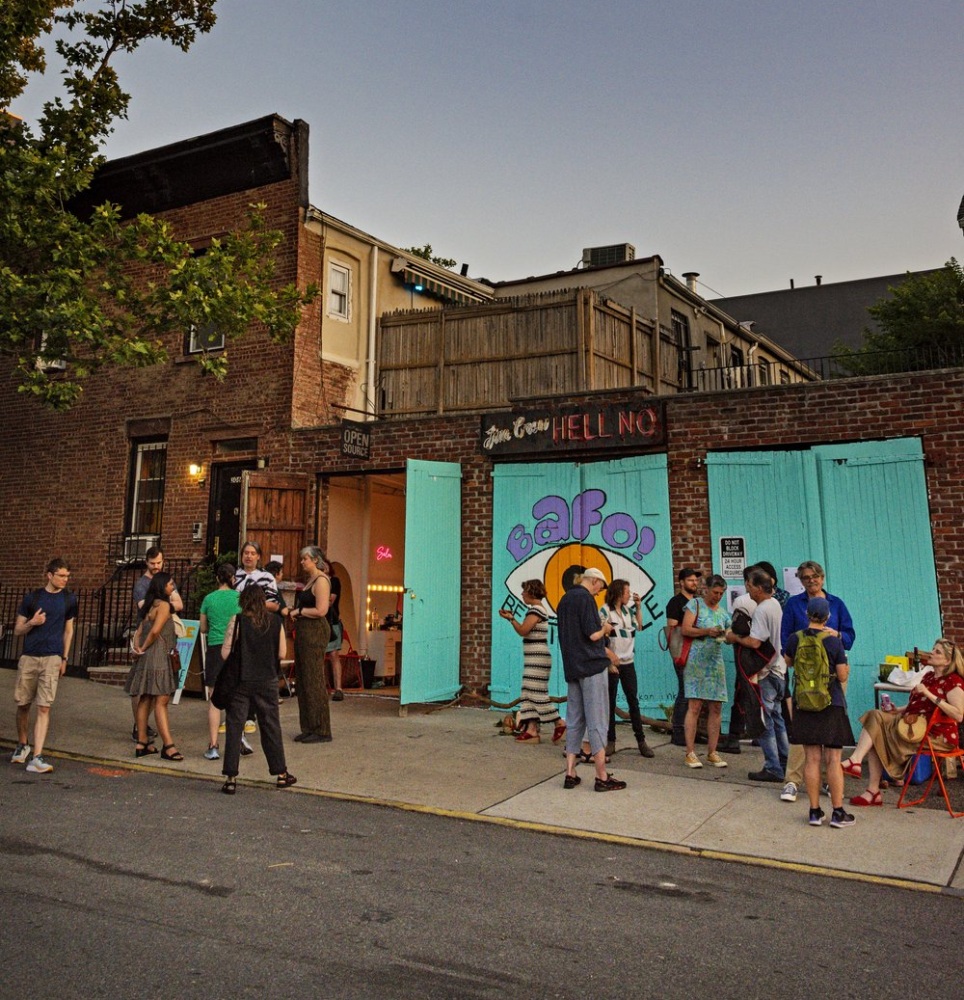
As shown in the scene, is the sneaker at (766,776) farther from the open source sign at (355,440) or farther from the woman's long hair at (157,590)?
the open source sign at (355,440)

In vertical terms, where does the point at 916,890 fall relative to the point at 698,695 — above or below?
below

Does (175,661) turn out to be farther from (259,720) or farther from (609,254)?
(609,254)

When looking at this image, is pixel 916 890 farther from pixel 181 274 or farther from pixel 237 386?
pixel 237 386

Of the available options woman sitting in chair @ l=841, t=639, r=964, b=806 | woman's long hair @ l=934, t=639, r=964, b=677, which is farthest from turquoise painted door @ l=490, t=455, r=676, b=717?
woman's long hair @ l=934, t=639, r=964, b=677

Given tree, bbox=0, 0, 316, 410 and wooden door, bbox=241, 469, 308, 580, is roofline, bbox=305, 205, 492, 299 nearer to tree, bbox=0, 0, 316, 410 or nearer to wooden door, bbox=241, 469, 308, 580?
tree, bbox=0, 0, 316, 410

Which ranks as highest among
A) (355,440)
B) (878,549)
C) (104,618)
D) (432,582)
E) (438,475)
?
(355,440)

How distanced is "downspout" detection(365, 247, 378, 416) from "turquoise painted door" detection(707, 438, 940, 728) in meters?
6.78

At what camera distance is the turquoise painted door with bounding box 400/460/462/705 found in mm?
10961

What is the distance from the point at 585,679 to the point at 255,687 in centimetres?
280

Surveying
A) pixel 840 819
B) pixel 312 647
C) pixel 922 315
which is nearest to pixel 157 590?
pixel 312 647

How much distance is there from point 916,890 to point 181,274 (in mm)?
10719

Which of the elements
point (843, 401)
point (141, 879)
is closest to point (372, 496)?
point (843, 401)

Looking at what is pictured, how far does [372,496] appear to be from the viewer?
15.2 metres

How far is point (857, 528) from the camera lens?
381 inches
